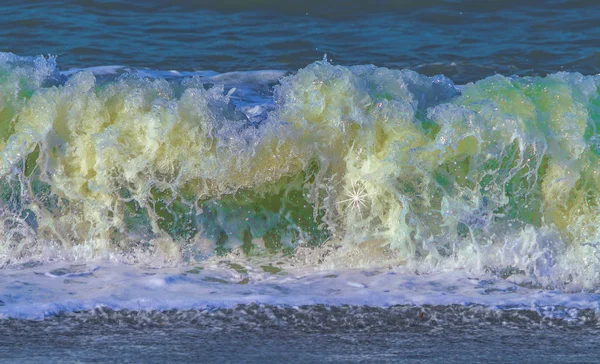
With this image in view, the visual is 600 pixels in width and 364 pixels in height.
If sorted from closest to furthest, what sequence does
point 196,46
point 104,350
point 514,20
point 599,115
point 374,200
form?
point 104,350 < point 374,200 < point 599,115 < point 196,46 < point 514,20

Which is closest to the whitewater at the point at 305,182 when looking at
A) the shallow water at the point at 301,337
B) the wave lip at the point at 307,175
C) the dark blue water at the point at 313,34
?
the wave lip at the point at 307,175

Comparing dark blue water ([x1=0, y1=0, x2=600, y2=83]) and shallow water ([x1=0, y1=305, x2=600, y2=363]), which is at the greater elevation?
dark blue water ([x1=0, y1=0, x2=600, y2=83])

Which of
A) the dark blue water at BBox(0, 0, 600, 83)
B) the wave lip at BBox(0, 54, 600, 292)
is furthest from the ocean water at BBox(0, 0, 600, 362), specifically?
the dark blue water at BBox(0, 0, 600, 83)

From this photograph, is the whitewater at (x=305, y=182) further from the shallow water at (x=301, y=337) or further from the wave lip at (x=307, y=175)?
the shallow water at (x=301, y=337)

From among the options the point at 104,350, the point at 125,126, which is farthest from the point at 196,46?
the point at 104,350

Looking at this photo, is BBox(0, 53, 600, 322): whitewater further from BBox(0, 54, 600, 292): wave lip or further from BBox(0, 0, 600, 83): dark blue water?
BBox(0, 0, 600, 83): dark blue water

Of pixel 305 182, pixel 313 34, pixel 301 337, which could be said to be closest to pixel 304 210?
pixel 305 182

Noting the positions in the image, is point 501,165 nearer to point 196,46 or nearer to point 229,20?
point 196,46
